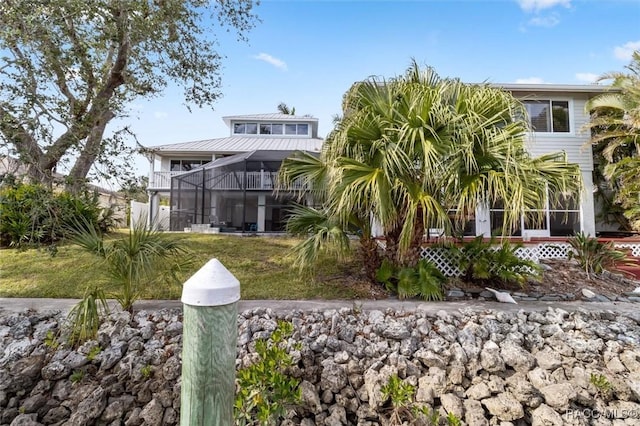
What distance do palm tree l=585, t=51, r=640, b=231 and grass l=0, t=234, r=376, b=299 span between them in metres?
9.10

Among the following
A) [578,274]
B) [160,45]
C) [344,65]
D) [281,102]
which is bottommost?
[578,274]

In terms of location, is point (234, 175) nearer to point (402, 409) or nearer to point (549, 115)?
point (549, 115)

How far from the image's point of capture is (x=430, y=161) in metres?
4.29

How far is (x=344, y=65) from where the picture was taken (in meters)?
7.88

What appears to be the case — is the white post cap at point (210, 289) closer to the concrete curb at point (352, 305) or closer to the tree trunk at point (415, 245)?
the concrete curb at point (352, 305)

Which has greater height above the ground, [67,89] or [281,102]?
[281,102]

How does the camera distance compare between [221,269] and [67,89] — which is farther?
[67,89]

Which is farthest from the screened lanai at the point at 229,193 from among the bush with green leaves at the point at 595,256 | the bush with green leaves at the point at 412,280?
the bush with green leaves at the point at 595,256

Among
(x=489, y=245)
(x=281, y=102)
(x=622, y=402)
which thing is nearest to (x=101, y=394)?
(x=622, y=402)

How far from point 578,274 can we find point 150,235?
791cm

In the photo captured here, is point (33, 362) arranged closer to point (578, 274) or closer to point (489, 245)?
point (489, 245)

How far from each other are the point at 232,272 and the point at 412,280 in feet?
10.9

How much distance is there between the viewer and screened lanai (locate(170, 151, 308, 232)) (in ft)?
44.7

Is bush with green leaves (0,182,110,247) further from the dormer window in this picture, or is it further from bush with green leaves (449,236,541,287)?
the dormer window
